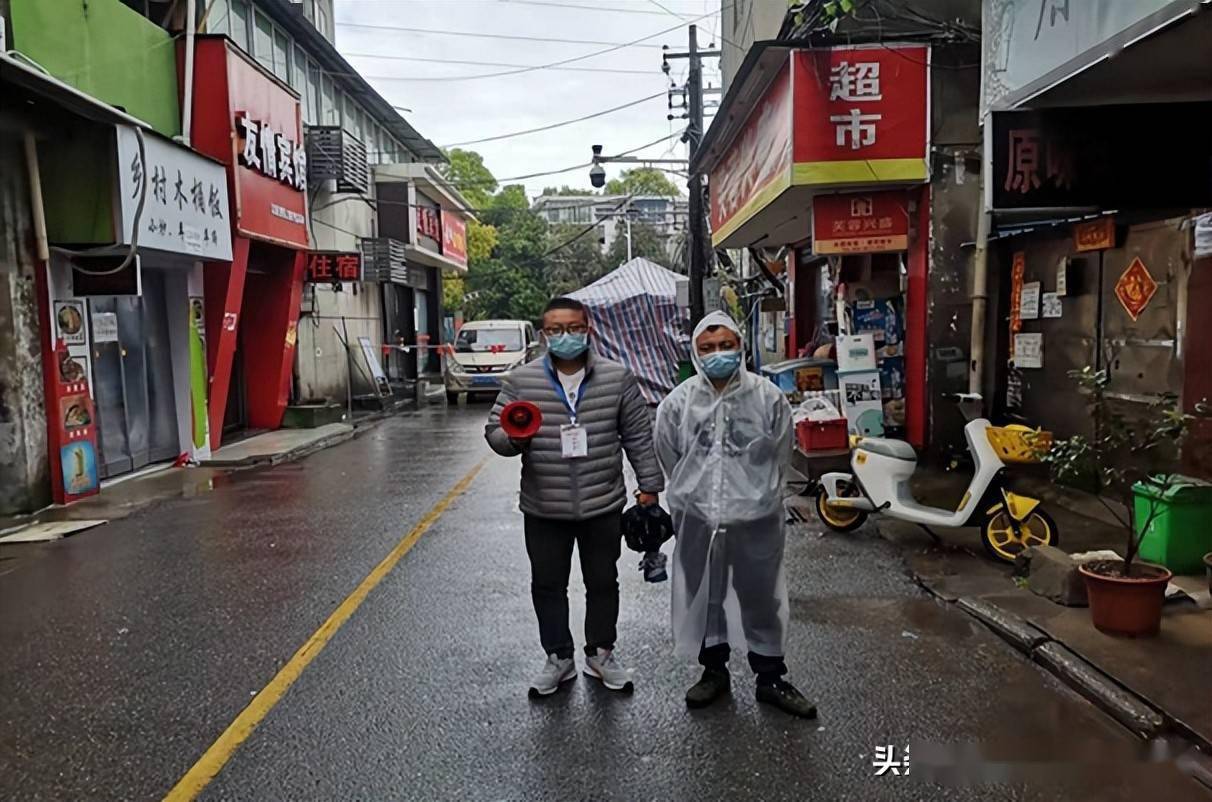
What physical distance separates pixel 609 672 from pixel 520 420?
1284 millimetres

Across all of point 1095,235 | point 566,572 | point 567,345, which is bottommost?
point 566,572

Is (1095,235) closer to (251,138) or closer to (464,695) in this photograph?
(464,695)

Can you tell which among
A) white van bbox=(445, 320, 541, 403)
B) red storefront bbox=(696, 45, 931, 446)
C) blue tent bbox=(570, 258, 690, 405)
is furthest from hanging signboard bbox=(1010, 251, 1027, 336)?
white van bbox=(445, 320, 541, 403)

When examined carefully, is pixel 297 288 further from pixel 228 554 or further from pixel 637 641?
pixel 637 641

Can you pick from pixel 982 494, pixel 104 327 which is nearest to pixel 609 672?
pixel 982 494

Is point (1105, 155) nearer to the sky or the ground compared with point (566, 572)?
nearer to the sky

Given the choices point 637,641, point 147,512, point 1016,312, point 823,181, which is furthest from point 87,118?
point 1016,312

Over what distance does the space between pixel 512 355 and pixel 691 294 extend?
5.07m

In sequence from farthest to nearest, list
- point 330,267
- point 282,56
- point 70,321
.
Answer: point 282,56 → point 330,267 → point 70,321

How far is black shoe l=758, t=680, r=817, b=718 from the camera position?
407cm

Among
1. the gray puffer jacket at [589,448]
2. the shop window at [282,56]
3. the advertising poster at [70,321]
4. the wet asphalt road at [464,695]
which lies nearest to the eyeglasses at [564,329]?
the gray puffer jacket at [589,448]

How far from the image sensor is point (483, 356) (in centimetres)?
2259

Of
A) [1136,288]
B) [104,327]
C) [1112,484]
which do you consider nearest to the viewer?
[1112,484]

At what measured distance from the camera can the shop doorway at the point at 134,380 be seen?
36.4 ft
